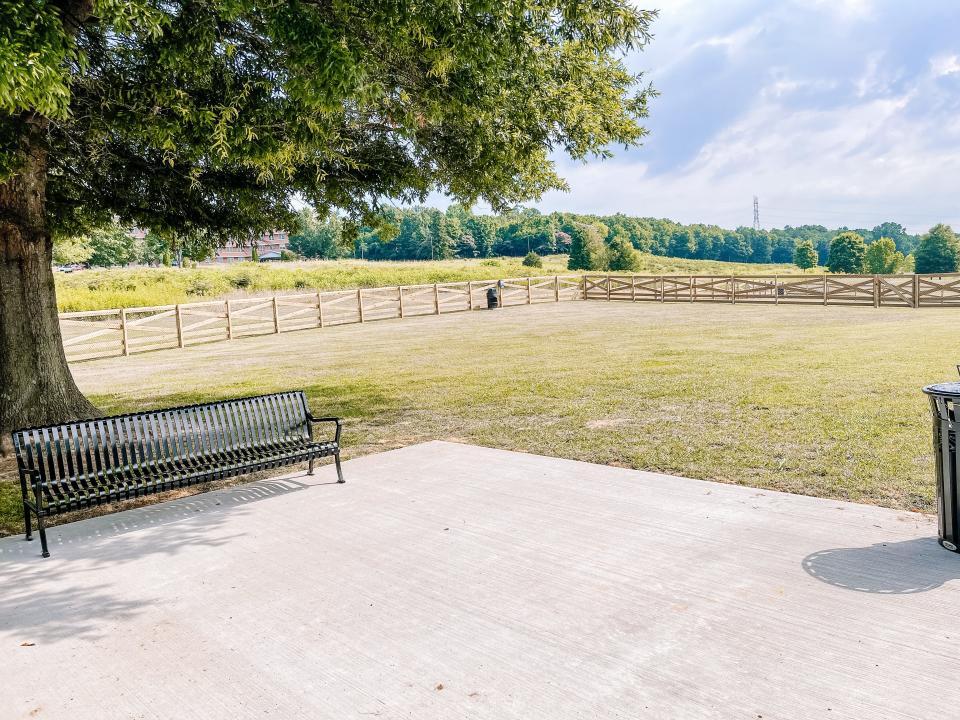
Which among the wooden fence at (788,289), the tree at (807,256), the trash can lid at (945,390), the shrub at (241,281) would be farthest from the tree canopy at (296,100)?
the tree at (807,256)

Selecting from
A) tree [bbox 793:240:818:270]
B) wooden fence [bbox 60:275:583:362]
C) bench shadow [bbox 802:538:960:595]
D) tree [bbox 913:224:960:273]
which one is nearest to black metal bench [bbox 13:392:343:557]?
bench shadow [bbox 802:538:960:595]

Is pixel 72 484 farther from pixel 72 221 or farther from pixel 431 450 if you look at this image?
pixel 72 221

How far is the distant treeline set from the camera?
115562 millimetres

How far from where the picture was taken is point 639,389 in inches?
462

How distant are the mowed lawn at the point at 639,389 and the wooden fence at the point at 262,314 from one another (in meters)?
1.28

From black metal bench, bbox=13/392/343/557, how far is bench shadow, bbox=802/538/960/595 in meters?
4.11

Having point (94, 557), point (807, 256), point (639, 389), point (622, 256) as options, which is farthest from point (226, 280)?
point (807, 256)

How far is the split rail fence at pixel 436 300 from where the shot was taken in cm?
2223

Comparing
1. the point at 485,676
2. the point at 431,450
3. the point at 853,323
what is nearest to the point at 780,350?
the point at 853,323

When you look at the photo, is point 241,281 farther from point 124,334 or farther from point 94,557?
point 94,557

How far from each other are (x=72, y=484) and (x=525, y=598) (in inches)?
142

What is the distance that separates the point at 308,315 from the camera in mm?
29391

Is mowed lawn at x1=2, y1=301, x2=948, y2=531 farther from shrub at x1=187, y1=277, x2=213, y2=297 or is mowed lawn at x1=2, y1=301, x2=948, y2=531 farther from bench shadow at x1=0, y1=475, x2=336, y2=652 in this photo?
shrub at x1=187, y1=277, x2=213, y2=297

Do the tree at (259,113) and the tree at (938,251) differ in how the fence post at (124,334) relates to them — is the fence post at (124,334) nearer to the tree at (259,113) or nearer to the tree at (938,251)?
the tree at (259,113)
